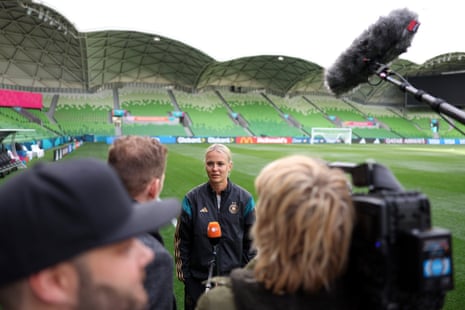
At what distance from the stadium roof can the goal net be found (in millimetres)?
8057

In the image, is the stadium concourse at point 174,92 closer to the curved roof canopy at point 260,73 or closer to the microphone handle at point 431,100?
the curved roof canopy at point 260,73

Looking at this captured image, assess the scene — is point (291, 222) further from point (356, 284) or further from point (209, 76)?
point (209, 76)

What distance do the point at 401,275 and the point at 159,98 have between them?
2112 inches

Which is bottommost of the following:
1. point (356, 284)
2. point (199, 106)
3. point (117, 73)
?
point (356, 284)

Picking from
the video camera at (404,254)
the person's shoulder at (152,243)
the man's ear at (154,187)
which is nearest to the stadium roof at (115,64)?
the man's ear at (154,187)

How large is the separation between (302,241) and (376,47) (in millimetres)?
1242

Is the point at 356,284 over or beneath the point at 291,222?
beneath

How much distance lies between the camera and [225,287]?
1.41 metres

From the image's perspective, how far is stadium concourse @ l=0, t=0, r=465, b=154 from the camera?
1564 inches

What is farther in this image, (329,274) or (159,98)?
(159,98)

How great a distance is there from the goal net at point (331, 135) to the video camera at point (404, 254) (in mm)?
45993

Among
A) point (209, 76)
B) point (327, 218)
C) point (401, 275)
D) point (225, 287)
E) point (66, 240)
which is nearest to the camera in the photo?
point (66, 240)

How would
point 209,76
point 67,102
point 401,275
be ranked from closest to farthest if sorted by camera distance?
point 401,275 → point 67,102 → point 209,76

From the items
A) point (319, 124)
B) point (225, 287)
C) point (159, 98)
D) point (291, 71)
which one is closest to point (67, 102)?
point (159, 98)
